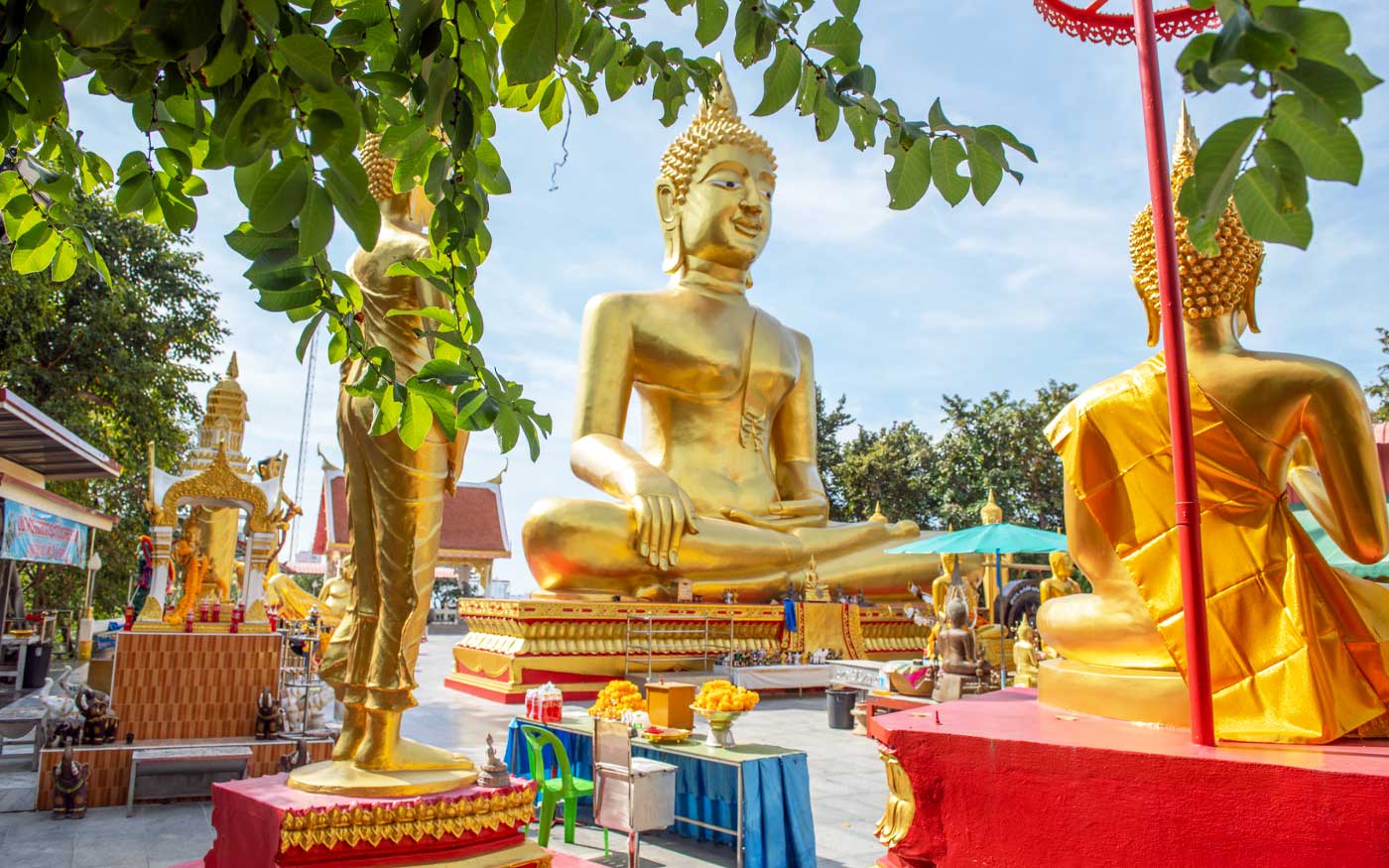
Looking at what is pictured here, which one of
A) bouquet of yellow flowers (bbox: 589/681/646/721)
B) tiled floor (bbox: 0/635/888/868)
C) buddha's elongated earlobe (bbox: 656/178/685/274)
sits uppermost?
buddha's elongated earlobe (bbox: 656/178/685/274)

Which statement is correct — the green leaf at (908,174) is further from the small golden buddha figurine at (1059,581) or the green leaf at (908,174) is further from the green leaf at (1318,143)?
the small golden buddha figurine at (1059,581)

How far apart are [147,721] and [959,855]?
4819 mm

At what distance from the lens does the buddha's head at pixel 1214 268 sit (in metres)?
2.56

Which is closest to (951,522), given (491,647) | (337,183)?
(491,647)

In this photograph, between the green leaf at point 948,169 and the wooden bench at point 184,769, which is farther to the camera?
the wooden bench at point 184,769

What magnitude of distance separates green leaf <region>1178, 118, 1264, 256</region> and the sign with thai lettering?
1072 centimetres

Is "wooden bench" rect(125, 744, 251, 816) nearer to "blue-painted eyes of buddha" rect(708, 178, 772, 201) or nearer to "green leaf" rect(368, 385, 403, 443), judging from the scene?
"green leaf" rect(368, 385, 403, 443)

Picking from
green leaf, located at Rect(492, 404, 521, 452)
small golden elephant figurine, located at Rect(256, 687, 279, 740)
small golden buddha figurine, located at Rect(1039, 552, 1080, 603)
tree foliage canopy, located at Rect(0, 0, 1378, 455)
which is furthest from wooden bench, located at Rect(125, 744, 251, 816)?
small golden buddha figurine, located at Rect(1039, 552, 1080, 603)

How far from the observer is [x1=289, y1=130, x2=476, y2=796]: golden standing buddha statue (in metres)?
2.87

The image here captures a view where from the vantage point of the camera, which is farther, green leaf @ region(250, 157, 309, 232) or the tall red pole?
the tall red pole

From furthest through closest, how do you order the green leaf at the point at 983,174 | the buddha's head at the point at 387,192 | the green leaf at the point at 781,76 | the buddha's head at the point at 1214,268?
the buddha's head at the point at 387,192, the buddha's head at the point at 1214,268, the green leaf at the point at 781,76, the green leaf at the point at 983,174

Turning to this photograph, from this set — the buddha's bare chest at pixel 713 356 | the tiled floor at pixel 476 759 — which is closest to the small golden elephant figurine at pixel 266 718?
the tiled floor at pixel 476 759

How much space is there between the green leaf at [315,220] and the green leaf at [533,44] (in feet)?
0.89

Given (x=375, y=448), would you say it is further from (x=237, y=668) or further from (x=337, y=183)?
(x=237, y=668)
